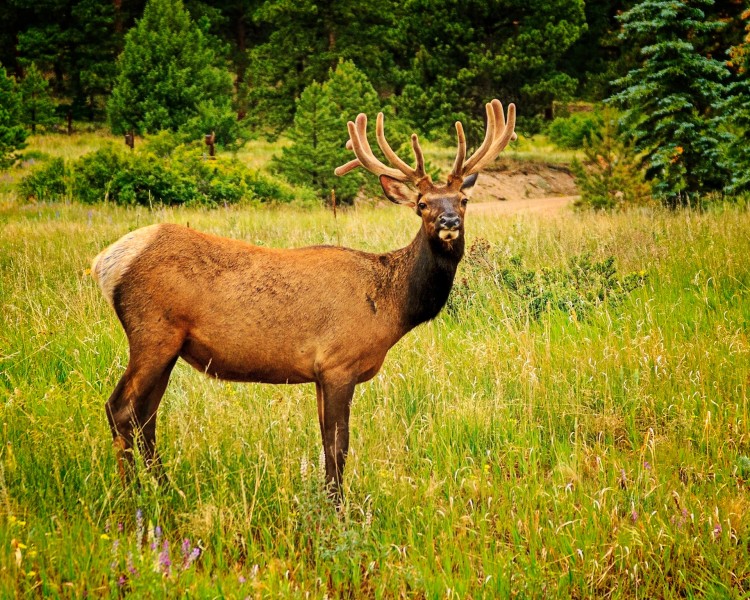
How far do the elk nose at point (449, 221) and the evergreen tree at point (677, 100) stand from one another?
382 inches

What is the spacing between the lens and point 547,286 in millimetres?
7125

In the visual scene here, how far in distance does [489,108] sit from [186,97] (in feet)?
55.6

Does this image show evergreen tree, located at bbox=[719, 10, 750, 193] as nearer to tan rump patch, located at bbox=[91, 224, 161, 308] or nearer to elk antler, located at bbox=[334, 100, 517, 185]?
elk antler, located at bbox=[334, 100, 517, 185]

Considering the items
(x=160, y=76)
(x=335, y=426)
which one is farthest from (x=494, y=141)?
(x=160, y=76)

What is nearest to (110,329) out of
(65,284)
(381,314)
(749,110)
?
(65,284)

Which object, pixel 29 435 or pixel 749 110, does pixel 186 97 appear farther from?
pixel 29 435

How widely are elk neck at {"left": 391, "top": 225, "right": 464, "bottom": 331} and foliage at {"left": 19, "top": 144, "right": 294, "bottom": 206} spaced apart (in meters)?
9.94

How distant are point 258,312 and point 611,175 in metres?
13.8

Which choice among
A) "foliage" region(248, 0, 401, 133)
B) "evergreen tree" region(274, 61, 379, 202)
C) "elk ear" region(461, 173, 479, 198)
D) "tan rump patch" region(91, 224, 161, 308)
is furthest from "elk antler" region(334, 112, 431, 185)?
"foliage" region(248, 0, 401, 133)

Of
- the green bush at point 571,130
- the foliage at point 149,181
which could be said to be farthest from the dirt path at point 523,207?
the green bush at point 571,130

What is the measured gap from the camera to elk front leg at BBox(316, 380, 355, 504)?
157 inches

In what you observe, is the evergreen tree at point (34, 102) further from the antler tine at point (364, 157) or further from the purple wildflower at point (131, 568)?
the purple wildflower at point (131, 568)

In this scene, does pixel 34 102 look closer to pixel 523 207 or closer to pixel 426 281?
pixel 523 207

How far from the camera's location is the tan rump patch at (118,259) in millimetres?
3934
